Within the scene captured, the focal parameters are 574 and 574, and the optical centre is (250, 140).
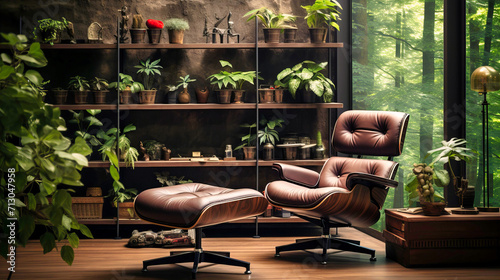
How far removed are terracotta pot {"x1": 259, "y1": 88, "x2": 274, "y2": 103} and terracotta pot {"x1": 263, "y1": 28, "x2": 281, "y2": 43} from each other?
1.31 ft

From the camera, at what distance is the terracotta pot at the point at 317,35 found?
4.69 meters

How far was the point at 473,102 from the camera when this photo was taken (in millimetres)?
3609

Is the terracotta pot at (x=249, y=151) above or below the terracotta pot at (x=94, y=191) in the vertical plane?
above

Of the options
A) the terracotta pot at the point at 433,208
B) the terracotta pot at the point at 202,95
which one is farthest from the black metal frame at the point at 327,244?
the terracotta pot at the point at 202,95

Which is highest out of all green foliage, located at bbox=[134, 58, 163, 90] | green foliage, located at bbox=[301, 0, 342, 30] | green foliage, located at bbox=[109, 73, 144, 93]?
green foliage, located at bbox=[301, 0, 342, 30]

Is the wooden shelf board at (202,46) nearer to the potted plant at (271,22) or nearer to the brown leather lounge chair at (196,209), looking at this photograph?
the potted plant at (271,22)

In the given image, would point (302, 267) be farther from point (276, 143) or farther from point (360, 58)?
point (360, 58)

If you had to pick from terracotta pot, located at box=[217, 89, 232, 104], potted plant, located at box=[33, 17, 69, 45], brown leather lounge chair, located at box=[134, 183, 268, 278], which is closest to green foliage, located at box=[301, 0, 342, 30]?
terracotta pot, located at box=[217, 89, 232, 104]

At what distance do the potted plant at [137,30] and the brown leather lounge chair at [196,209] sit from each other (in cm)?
162

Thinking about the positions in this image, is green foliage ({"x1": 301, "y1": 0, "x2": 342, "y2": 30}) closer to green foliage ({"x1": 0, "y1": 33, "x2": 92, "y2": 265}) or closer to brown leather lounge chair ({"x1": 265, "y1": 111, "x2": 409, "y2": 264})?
brown leather lounge chair ({"x1": 265, "y1": 111, "x2": 409, "y2": 264})

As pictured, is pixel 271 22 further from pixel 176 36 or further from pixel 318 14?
pixel 176 36

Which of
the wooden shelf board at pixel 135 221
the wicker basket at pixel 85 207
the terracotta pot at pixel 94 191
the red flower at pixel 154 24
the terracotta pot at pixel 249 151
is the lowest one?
the wooden shelf board at pixel 135 221

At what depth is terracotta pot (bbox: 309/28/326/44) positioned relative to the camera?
469 cm

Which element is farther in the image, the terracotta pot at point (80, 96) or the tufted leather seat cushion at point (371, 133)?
the terracotta pot at point (80, 96)
